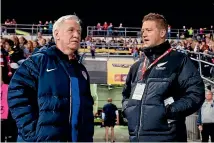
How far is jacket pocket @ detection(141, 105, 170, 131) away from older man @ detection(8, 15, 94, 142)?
0.49 m

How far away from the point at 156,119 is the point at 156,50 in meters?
0.55

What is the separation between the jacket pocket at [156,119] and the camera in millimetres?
2832

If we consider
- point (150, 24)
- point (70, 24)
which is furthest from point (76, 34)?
point (150, 24)

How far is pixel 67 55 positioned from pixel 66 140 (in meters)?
0.55

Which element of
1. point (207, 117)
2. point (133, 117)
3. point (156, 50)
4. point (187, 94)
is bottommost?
point (207, 117)

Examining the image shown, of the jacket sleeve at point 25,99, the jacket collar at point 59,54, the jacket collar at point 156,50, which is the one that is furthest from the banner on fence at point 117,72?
the jacket sleeve at point 25,99

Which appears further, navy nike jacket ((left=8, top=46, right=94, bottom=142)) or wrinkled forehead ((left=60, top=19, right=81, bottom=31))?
wrinkled forehead ((left=60, top=19, right=81, bottom=31))

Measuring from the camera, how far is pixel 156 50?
3014 mm

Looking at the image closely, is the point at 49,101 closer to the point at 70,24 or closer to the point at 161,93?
the point at 70,24

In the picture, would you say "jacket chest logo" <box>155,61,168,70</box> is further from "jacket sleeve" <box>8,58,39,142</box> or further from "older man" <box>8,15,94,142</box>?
"jacket sleeve" <box>8,58,39,142</box>

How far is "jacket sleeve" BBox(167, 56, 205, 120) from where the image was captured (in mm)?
2803

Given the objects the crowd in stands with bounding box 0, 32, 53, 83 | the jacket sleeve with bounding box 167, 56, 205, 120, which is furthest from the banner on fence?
the jacket sleeve with bounding box 167, 56, 205, 120

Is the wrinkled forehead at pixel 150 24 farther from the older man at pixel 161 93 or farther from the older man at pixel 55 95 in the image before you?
the older man at pixel 55 95

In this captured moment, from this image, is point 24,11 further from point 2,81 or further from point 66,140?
point 66,140
